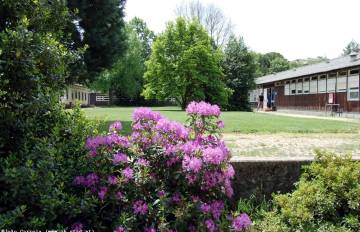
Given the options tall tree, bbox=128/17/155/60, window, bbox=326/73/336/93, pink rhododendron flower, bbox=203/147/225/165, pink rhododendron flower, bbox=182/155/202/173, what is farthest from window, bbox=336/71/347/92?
tall tree, bbox=128/17/155/60

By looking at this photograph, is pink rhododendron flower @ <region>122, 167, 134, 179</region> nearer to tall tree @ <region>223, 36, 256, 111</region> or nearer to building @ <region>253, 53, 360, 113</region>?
building @ <region>253, 53, 360, 113</region>

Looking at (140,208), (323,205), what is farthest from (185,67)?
(140,208)

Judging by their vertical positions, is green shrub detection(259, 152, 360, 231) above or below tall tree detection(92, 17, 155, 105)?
below

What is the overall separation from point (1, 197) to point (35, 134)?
62 cm

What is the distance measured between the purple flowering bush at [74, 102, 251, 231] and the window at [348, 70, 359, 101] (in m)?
23.8

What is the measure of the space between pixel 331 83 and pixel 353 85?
3296 millimetres

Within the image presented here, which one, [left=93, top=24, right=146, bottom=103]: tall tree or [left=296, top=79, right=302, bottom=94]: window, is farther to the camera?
[left=93, top=24, right=146, bottom=103]: tall tree

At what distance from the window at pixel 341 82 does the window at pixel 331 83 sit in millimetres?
644

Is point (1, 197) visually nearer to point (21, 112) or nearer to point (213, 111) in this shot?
point (21, 112)

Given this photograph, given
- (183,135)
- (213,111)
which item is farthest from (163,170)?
(213,111)

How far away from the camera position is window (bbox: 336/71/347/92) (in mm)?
26375

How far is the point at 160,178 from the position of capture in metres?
3.52

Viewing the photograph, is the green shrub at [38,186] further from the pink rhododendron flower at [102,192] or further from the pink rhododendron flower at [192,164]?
the pink rhododendron flower at [192,164]

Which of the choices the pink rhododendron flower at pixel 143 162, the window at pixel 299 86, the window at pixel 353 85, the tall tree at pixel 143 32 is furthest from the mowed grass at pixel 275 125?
the tall tree at pixel 143 32
